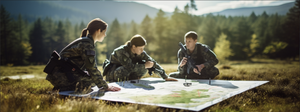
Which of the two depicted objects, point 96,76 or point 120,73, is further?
point 120,73

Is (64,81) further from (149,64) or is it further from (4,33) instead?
(4,33)

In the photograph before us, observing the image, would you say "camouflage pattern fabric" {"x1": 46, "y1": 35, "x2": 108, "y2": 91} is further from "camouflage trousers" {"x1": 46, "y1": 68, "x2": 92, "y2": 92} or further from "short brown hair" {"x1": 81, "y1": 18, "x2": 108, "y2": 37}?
"short brown hair" {"x1": 81, "y1": 18, "x2": 108, "y2": 37}

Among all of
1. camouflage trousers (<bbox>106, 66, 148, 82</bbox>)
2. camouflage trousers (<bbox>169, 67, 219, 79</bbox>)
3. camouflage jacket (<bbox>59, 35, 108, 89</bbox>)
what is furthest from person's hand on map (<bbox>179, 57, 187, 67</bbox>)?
camouflage jacket (<bbox>59, 35, 108, 89</bbox>)

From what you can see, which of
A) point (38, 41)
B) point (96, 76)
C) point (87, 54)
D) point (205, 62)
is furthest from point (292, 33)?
point (38, 41)

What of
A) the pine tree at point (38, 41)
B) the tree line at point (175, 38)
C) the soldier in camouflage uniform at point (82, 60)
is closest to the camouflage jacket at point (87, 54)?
the soldier in camouflage uniform at point (82, 60)

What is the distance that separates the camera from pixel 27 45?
5356 centimetres

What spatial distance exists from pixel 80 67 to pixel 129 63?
2.05 meters

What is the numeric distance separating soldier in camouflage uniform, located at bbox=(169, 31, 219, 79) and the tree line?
39.4 meters

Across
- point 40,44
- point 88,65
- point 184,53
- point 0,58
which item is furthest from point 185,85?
point 40,44

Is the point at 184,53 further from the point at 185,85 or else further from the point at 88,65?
the point at 88,65

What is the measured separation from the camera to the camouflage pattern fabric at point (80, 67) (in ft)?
14.9

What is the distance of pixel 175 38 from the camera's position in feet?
156

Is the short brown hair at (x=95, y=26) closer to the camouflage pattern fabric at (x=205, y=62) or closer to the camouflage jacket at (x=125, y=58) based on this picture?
the camouflage jacket at (x=125, y=58)

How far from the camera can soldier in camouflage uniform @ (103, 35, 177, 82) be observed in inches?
263
